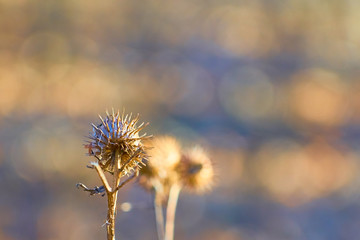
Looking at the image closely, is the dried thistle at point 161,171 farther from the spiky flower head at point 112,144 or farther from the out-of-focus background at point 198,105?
the out-of-focus background at point 198,105

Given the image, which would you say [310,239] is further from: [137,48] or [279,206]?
[137,48]

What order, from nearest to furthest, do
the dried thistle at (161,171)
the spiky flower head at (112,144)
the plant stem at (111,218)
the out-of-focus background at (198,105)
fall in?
the plant stem at (111,218), the spiky flower head at (112,144), the dried thistle at (161,171), the out-of-focus background at (198,105)

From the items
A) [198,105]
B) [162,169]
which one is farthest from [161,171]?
[198,105]

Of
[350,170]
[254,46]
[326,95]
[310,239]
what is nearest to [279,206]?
[310,239]

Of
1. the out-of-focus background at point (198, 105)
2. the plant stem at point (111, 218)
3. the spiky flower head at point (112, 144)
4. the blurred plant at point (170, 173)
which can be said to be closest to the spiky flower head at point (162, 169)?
the blurred plant at point (170, 173)

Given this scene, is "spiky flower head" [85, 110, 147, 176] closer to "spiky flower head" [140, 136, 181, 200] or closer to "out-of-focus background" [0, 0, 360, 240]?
"spiky flower head" [140, 136, 181, 200]

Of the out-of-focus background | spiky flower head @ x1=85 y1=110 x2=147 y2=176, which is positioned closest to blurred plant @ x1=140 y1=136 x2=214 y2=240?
spiky flower head @ x1=85 y1=110 x2=147 y2=176
